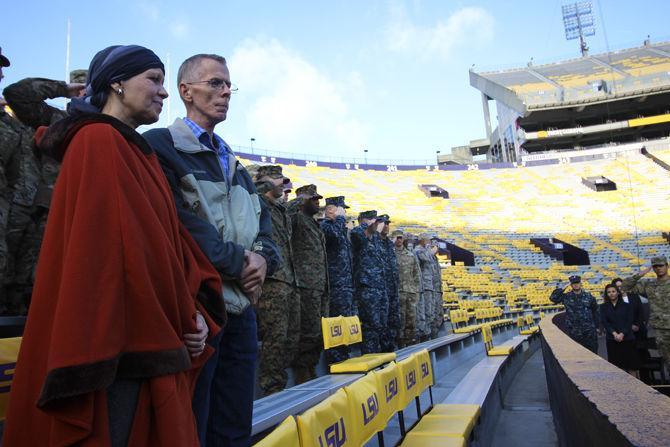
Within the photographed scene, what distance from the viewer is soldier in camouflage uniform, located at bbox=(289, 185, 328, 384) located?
3697 millimetres

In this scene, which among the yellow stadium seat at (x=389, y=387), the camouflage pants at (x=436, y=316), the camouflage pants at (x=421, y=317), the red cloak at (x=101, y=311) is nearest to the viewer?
the red cloak at (x=101, y=311)

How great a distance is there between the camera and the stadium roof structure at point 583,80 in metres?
35.5

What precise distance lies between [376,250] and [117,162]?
4.53 m

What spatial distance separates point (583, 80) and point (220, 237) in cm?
4379

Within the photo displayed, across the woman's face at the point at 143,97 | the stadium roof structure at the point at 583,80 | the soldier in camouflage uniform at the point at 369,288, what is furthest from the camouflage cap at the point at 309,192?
the stadium roof structure at the point at 583,80

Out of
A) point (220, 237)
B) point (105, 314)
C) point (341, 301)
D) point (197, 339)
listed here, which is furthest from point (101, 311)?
point (341, 301)

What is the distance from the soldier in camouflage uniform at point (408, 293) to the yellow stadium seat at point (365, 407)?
4.42 meters

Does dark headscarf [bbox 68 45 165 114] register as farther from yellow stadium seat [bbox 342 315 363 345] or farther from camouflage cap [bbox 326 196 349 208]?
camouflage cap [bbox 326 196 349 208]

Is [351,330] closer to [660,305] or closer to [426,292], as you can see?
[660,305]

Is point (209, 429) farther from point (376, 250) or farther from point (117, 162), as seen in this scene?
point (376, 250)

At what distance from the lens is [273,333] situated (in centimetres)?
295

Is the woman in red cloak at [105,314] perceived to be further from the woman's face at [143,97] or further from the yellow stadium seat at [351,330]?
the yellow stadium seat at [351,330]

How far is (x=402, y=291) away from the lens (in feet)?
21.5

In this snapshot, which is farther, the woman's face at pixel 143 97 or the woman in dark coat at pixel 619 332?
the woman in dark coat at pixel 619 332
